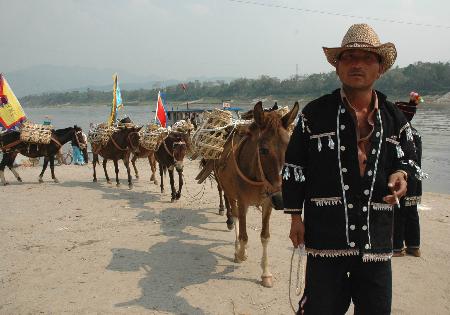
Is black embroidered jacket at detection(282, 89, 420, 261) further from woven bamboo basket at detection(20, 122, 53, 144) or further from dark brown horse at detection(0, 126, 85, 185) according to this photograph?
dark brown horse at detection(0, 126, 85, 185)

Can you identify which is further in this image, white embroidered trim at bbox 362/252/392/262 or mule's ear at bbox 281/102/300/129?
mule's ear at bbox 281/102/300/129

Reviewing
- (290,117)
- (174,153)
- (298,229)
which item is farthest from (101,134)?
(298,229)

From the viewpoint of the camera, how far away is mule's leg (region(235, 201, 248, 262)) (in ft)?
17.7

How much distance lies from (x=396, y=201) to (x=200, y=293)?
10.6ft

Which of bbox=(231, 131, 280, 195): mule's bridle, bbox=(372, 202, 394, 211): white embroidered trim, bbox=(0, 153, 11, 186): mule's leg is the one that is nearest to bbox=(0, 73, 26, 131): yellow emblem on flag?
bbox=(0, 153, 11, 186): mule's leg

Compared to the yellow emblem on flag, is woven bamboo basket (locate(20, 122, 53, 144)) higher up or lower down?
lower down

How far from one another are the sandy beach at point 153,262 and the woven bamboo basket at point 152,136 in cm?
209

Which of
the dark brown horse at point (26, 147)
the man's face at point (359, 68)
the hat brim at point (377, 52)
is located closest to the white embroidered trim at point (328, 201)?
the man's face at point (359, 68)

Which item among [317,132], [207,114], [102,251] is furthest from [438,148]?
[317,132]

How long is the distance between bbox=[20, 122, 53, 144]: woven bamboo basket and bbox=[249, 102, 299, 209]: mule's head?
445 inches

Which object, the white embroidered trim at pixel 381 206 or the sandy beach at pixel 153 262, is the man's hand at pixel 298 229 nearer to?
the white embroidered trim at pixel 381 206

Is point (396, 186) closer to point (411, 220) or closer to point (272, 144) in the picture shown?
point (272, 144)

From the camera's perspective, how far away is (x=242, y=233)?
5594 mm

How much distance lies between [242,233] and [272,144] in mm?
1999
